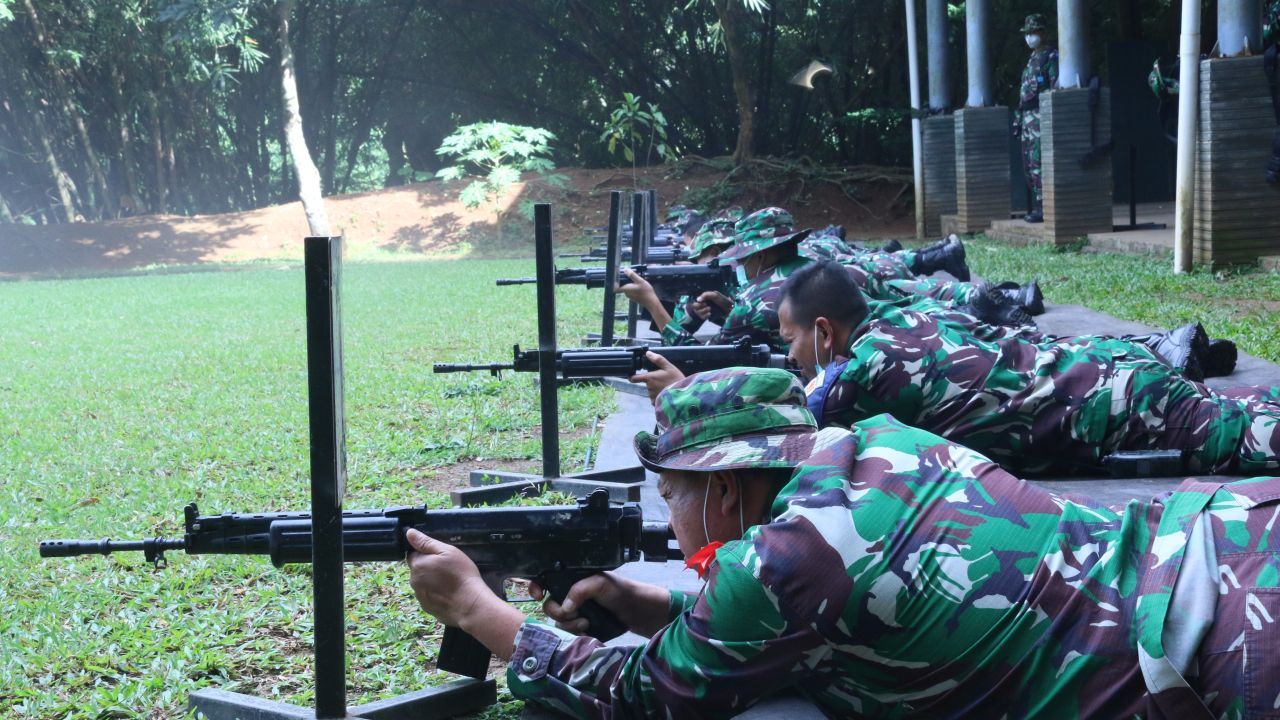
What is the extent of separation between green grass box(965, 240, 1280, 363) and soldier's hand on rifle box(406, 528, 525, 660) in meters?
5.57

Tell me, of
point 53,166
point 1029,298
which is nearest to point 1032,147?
point 1029,298

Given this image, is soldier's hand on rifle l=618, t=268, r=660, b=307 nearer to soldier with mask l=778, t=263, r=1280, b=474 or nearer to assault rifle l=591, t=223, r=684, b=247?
soldier with mask l=778, t=263, r=1280, b=474

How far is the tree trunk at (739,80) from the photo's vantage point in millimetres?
24328

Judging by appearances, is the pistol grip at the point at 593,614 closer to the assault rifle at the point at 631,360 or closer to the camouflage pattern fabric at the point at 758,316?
the assault rifle at the point at 631,360

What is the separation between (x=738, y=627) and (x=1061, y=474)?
3.07 m

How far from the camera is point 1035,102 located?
55.4 feet

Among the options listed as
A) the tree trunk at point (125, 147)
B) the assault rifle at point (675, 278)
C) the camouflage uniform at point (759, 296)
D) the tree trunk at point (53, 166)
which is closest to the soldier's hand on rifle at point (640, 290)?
the camouflage uniform at point (759, 296)

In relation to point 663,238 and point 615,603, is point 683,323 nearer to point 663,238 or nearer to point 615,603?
point 615,603

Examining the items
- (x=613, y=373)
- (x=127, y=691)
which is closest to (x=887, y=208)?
(x=613, y=373)

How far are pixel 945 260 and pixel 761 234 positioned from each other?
155 inches

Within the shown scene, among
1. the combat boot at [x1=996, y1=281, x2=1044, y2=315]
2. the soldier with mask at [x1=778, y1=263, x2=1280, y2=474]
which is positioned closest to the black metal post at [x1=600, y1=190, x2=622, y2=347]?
the soldier with mask at [x1=778, y1=263, x2=1280, y2=474]

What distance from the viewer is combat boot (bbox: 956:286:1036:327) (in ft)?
26.1

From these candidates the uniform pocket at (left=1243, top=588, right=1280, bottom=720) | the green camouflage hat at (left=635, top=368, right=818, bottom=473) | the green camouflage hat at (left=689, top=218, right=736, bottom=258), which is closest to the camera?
the uniform pocket at (left=1243, top=588, right=1280, bottom=720)

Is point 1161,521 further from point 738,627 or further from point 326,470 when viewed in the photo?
point 326,470
